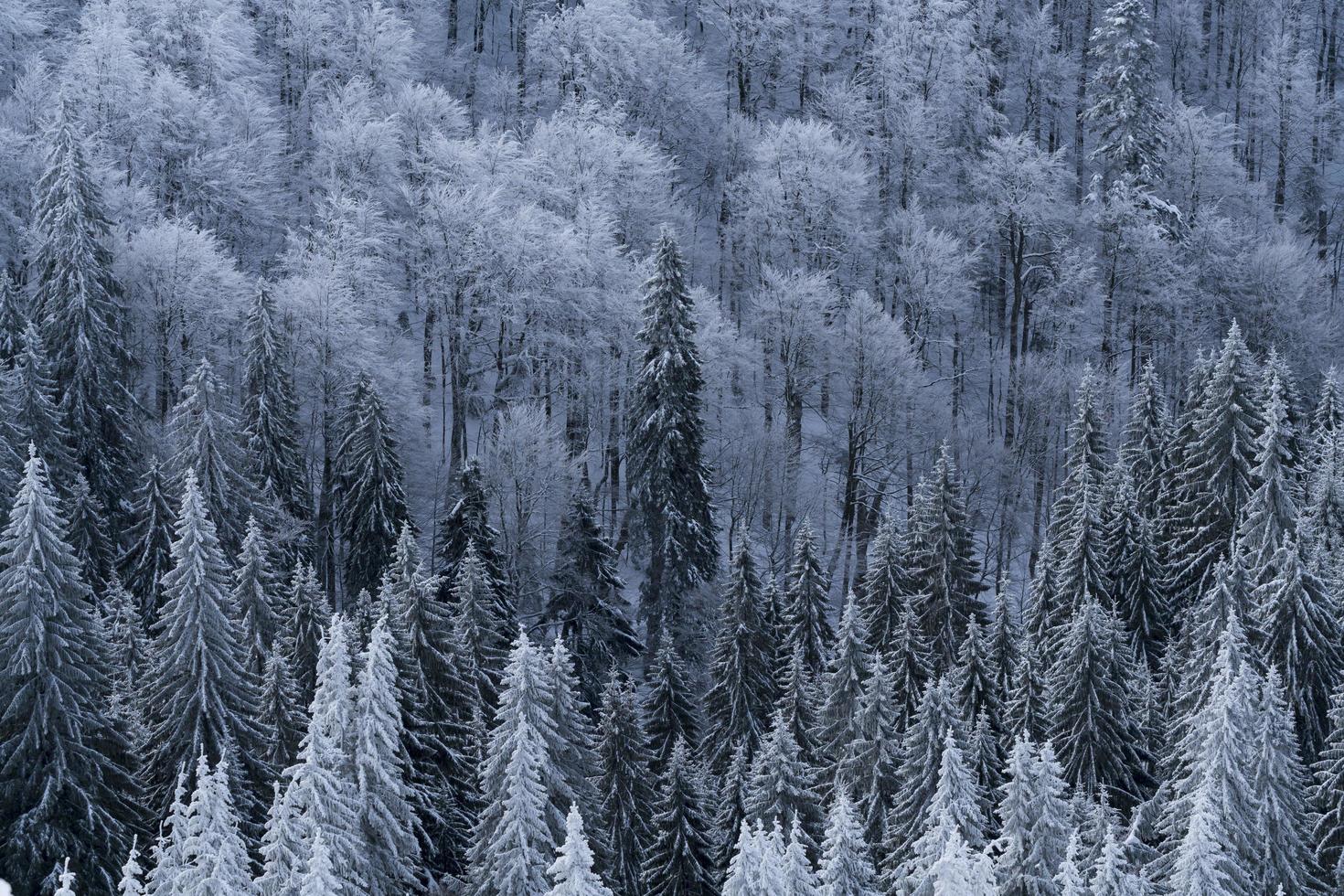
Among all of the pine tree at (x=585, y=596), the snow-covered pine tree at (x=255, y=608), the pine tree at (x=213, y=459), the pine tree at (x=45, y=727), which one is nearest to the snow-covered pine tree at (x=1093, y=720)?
the pine tree at (x=585, y=596)

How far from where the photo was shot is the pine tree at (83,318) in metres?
57.9

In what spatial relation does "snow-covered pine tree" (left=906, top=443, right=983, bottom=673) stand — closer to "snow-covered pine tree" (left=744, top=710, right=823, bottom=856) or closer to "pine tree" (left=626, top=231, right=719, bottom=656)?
"pine tree" (left=626, top=231, right=719, bottom=656)

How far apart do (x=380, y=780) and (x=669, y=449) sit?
24237 mm

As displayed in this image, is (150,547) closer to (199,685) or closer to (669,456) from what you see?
(199,685)

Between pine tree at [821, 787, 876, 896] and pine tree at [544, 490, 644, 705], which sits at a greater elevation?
pine tree at [821, 787, 876, 896]

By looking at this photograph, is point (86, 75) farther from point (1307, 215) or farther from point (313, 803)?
point (1307, 215)

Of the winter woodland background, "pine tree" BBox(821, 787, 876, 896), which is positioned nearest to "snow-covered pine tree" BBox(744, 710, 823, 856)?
the winter woodland background

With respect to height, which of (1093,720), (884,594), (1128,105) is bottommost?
(1093,720)

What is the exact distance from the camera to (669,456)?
179 ft

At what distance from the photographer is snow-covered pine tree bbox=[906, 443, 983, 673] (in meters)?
51.2

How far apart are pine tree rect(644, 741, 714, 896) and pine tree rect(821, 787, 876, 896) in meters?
7.22

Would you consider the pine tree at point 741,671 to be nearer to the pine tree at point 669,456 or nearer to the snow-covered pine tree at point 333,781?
the pine tree at point 669,456

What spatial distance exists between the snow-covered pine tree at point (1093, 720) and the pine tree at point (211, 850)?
77.4 ft

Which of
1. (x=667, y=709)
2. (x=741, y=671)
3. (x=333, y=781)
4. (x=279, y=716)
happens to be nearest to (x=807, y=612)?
(x=741, y=671)
